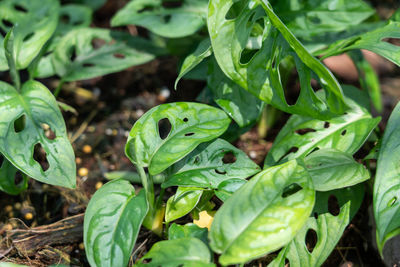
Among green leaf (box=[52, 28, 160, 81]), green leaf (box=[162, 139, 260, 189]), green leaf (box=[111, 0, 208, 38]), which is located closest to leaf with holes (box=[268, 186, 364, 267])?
green leaf (box=[162, 139, 260, 189])

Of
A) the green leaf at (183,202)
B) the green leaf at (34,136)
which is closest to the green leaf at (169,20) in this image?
the green leaf at (34,136)

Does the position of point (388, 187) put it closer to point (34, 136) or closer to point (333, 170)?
point (333, 170)

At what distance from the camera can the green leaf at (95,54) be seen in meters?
1.73

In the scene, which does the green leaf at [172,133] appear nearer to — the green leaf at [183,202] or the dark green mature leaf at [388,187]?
the green leaf at [183,202]

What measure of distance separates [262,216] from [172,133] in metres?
0.39

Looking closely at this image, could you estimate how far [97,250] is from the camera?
3.48 ft

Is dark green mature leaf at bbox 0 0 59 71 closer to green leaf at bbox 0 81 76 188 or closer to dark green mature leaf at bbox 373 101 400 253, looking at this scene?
green leaf at bbox 0 81 76 188

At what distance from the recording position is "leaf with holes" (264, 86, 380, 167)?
133cm

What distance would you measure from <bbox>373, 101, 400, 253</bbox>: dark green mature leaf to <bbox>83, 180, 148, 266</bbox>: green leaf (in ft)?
2.00

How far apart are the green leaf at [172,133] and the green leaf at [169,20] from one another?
1.54 feet

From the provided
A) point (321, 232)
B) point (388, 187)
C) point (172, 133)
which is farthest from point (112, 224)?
point (388, 187)

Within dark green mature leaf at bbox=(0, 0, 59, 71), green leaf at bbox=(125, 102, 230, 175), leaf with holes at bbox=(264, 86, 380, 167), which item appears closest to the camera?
green leaf at bbox=(125, 102, 230, 175)

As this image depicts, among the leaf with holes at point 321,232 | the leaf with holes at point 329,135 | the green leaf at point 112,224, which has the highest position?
the green leaf at point 112,224

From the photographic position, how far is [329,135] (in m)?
1.40
